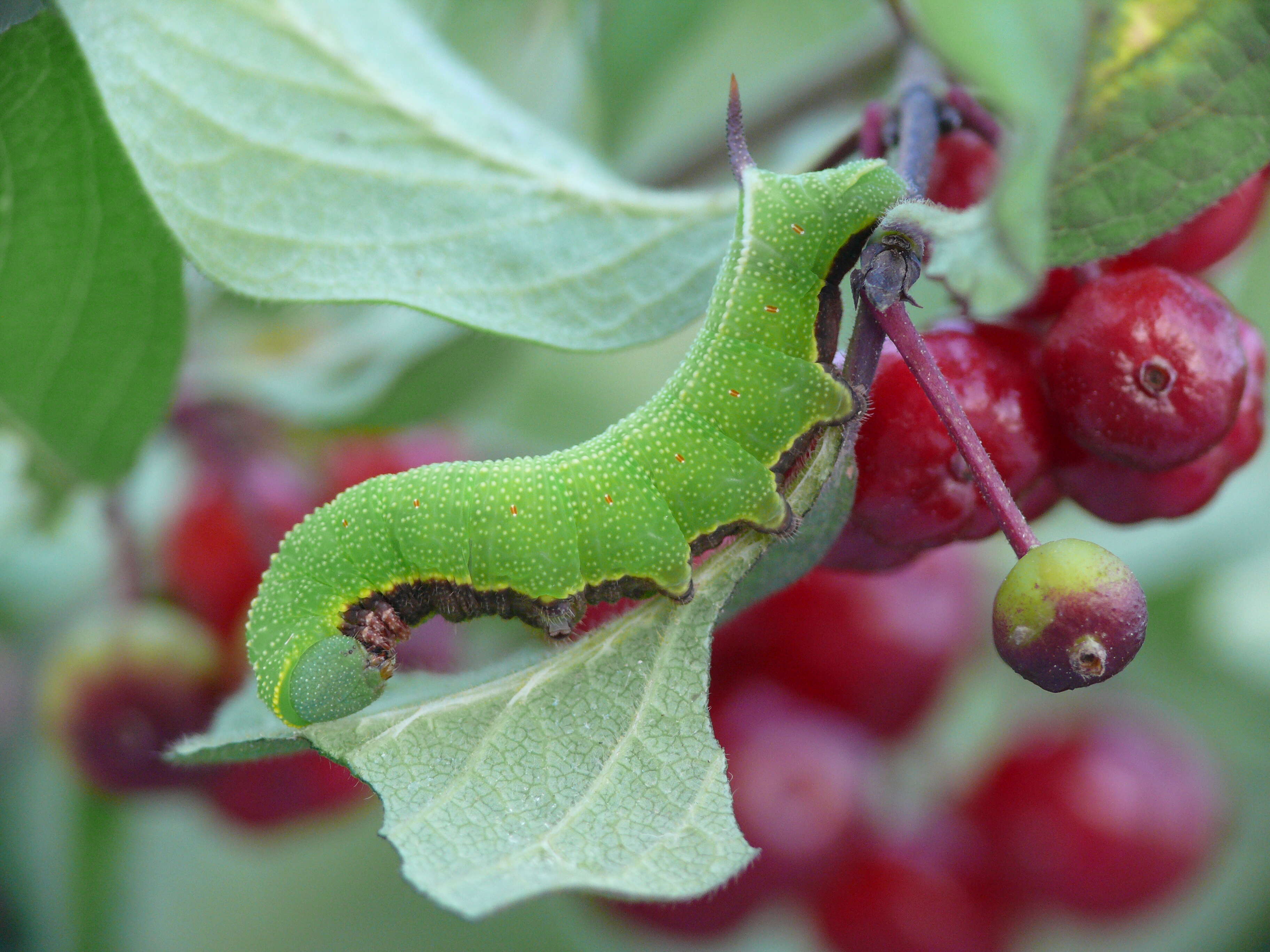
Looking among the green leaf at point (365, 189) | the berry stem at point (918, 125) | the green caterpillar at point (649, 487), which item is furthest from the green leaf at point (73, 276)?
the berry stem at point (918, 125)

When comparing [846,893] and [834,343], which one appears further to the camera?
[846,893]

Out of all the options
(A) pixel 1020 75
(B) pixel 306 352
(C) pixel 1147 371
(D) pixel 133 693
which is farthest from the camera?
(B) pixel 306 352

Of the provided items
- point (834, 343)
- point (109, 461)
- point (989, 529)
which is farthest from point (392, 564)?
point (109, 461)

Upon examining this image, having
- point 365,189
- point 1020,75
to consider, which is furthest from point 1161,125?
point 365,189

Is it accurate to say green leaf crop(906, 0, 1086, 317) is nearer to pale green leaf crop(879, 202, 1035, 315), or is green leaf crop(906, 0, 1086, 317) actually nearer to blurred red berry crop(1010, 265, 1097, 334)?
pale green leaf crop(879, 202, 1035, 315)

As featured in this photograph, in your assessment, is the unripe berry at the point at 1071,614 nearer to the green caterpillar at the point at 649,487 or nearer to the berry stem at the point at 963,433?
the berry stem at the point at 963,433

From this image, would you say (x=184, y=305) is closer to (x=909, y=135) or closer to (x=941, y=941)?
(x=909, y=135)

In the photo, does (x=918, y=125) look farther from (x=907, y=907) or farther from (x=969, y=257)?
(x=907, y=907)
